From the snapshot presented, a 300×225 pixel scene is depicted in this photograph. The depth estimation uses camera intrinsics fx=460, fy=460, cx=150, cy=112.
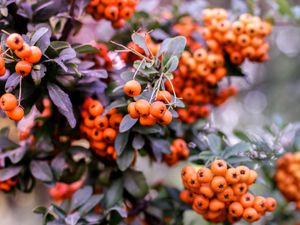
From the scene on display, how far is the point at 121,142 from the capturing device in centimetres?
153

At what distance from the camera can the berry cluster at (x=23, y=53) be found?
121 cm

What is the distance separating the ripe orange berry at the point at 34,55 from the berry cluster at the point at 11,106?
0.11 m

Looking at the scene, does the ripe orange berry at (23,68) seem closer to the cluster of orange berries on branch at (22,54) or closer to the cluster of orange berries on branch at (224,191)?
the cluster of orange berries on branch at (22,54)

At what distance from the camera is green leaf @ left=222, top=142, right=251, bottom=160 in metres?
1.56

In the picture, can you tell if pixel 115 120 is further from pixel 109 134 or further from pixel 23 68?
pixel 23 68

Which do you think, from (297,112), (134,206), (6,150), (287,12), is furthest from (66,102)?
(297,112)

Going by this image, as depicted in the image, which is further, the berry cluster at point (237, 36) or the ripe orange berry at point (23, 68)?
the berry cluster at point (237, 36)

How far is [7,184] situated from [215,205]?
2.53 feet

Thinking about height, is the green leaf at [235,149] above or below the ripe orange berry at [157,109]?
below

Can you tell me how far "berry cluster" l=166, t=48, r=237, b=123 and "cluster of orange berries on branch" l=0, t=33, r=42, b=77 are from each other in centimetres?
62

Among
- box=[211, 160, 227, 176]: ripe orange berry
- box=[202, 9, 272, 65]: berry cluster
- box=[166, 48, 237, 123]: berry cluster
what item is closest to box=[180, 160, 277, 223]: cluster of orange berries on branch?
box=[211, 160, 227, 176]: ripe orange berry

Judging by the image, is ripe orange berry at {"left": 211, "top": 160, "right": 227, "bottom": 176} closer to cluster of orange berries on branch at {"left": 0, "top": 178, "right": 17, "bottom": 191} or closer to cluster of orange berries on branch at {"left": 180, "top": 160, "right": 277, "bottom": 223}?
cluster of orange berries on branch at {"left": 180, "top": 160, "right": 277, "bottom": 223}

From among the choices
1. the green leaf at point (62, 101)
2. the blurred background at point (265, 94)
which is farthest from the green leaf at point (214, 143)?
the blurred background at point (265, 94)

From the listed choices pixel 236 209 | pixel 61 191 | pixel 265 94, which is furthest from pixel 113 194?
pixel 265 94
